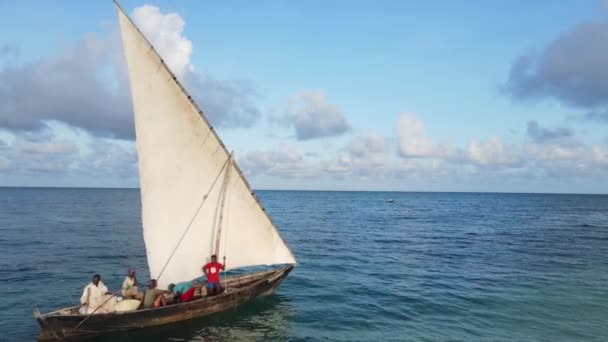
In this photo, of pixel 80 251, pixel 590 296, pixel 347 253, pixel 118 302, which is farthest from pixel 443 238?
pixel 118 302

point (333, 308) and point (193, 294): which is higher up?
point (193, 294)

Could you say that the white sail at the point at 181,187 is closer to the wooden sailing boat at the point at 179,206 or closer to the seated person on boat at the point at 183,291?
the wooden sailing boat at the point at 179,206

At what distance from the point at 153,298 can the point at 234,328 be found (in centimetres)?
391

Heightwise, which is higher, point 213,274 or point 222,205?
point 222,205

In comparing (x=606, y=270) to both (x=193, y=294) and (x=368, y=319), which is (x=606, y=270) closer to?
(x=368, y=319)

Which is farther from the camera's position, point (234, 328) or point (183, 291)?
point (183, 291)

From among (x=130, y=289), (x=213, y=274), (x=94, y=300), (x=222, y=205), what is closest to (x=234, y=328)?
(x=213, y=274)

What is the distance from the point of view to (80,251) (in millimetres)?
39375

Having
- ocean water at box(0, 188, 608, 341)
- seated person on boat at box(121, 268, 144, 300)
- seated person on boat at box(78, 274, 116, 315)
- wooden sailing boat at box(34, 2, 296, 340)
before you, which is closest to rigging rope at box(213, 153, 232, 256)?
wooden sailing boat at box(34, 2, 296, 340)

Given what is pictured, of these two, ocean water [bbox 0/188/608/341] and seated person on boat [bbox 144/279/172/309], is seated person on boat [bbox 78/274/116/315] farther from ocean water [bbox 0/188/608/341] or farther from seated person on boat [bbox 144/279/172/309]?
ocean water [bbox 0/188/608/341]

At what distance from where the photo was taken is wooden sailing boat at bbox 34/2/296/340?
17031 mm

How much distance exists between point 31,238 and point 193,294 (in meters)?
37.7

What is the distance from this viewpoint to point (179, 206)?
62.4 ft

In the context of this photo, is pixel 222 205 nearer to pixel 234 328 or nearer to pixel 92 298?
pixel 234 328
